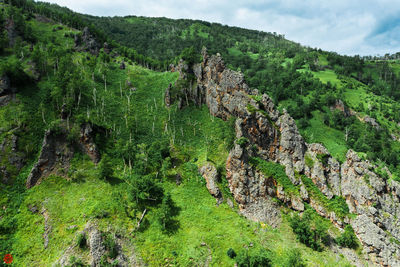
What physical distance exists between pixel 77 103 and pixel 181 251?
62.2 metres

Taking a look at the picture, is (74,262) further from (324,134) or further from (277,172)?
(324,134)

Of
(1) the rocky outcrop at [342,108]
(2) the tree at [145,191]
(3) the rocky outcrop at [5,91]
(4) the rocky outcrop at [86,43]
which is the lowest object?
(2) the tree at [145,191]

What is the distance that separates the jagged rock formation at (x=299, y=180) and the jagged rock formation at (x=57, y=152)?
41.9 m

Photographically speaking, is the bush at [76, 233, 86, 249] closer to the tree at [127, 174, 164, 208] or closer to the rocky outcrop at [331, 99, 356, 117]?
the tree at [127, 174, 164, 208]

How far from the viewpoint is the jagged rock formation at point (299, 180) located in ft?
164

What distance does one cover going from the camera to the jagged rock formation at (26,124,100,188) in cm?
5325

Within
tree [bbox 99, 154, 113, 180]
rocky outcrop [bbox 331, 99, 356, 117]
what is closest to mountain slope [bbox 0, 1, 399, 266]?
tree [bbox 99, 154, 113, 180]

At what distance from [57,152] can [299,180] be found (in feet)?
223

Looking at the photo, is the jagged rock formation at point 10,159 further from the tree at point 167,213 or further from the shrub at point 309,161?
the shrub at point 309,161

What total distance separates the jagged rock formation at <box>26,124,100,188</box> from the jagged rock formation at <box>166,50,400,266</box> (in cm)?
4188

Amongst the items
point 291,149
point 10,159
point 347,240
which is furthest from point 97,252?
point 291,149

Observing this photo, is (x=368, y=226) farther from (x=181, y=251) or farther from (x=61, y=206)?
(x=61, y=206)

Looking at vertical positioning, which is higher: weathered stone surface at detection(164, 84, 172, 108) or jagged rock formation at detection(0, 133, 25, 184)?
weathered stone surface at detection(164, 84, 172, 108)

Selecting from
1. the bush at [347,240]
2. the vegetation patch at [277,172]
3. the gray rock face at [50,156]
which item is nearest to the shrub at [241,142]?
the vegetation patch at [277,172]
